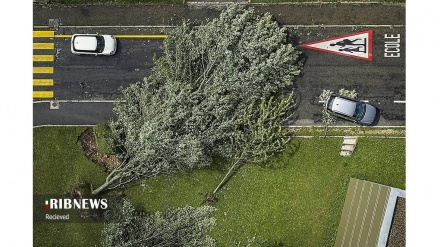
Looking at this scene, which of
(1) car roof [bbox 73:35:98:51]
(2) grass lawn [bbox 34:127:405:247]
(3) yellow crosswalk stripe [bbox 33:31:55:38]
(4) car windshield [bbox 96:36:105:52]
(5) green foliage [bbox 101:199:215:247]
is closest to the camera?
(5) green foliage [bbox 101:199:215:247]

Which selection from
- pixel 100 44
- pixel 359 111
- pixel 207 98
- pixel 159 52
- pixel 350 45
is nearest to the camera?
pixel 207 98

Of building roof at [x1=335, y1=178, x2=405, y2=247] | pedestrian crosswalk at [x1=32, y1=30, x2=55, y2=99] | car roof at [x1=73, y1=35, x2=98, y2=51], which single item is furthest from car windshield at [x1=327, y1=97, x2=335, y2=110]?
pedestrian crosswalk at [x1=32, y1=30, x2=55, y2=99]

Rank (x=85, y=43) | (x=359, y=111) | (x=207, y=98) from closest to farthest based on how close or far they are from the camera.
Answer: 1. (x=207, y=98)
2. (x=359, y=111)
3. (x=85, y=43)

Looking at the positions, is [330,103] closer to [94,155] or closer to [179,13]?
[179,13]

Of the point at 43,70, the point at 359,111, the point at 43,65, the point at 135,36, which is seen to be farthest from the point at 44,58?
the point at 359,111

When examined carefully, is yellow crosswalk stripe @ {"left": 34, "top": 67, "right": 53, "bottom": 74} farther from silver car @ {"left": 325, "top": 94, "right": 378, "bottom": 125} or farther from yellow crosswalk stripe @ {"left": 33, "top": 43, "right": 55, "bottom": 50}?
silver car @ {"left": 325, "top": 94, "right": 378, "bottom": 125}
